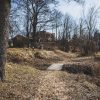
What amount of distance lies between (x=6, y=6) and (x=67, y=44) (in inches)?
1860

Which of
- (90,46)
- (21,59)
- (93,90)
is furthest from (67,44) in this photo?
(93,90)

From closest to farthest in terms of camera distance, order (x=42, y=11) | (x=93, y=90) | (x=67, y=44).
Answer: (x=93, y=90), (x=42, y=11), (x=67, y=44)

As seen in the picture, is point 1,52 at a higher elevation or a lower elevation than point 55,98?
higher

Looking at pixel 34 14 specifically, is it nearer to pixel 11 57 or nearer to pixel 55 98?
pixel 11 57

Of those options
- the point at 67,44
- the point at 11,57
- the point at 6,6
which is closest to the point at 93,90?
the point at 6,6

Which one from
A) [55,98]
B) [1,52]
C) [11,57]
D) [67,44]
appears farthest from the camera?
[67,44]

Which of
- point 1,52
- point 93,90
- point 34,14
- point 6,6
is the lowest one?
point 93,90

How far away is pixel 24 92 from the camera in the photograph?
32.6 ft

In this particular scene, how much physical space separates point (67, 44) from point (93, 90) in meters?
46.2

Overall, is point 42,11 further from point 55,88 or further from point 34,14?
point 55,88

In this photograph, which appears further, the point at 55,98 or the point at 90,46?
the point at 90,46

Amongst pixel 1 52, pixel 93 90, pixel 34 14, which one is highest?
pixel 34 14

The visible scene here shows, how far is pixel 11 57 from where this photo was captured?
22.9 meters

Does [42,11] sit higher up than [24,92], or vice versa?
[42,11]
